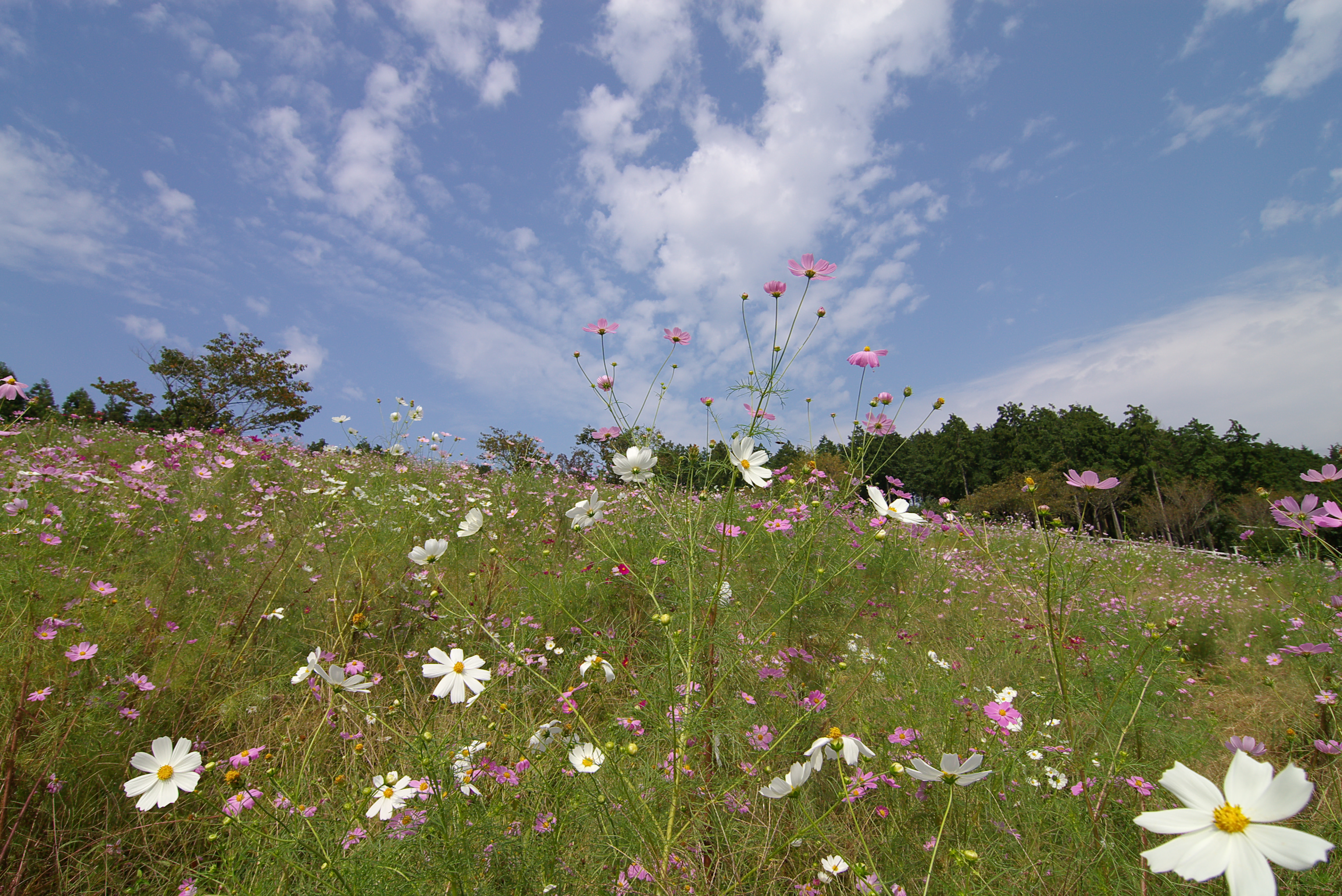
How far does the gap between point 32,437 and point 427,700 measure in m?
5.10

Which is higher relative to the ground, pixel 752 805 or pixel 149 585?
pixel 149 585

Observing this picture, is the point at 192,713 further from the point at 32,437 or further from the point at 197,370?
the point at 197,370

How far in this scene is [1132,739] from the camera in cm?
202

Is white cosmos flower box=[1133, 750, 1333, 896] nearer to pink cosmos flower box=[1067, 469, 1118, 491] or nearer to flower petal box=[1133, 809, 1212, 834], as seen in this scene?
flower petal box=[1133, 809, 1212, 834]

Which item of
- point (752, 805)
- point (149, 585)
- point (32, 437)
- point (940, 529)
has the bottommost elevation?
point (752, 805)

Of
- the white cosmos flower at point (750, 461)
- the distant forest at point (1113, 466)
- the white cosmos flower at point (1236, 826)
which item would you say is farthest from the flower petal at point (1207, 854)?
the distant forest at point (1113, 466)

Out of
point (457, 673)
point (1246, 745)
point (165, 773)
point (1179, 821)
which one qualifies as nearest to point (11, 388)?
point (165, 773)

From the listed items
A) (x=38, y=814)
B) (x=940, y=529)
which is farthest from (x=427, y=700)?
(x=940, y=529)

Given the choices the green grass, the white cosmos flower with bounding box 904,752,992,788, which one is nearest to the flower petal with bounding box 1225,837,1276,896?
the white cosmos flower with bounding box 904,752,992,788

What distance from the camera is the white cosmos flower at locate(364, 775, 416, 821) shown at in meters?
1.14

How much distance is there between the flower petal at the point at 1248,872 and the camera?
22.5 inches

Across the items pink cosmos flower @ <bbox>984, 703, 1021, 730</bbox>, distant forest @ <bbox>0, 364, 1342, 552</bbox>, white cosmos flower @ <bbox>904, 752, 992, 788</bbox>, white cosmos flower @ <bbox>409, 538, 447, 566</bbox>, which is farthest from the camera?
distant forest @ <bbox>0, 364, 1342, 552</bbox>

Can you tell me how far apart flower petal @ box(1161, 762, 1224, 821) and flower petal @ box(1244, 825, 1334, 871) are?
33mm

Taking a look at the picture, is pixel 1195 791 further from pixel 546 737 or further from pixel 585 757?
pixel 546 737
